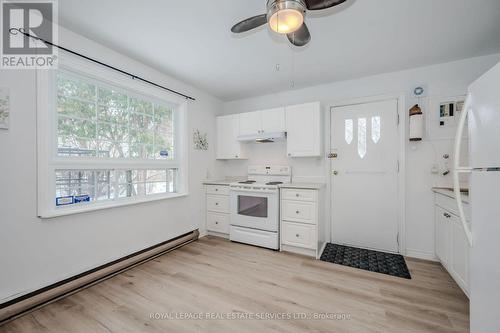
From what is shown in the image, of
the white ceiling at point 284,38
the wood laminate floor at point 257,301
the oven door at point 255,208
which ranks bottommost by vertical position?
the wood laminate floor at point 257,301

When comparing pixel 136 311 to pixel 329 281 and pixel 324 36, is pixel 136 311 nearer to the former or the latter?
pixel 329 281

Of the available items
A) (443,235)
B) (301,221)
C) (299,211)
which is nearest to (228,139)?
(299,211)

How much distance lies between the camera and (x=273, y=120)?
333cm

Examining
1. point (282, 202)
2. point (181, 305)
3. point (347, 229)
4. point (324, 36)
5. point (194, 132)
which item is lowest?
point (181, 305)

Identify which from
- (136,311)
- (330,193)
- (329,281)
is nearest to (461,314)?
(329,281)

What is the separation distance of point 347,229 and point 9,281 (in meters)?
3.62

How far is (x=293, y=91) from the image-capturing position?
3.51m

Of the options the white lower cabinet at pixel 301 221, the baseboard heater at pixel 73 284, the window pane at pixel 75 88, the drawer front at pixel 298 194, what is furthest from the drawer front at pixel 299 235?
the window pane at pixel 75 88

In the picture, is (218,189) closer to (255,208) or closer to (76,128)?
(255,208)

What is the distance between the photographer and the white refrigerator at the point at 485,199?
0.94 m

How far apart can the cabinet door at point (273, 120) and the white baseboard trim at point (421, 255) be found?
237cm

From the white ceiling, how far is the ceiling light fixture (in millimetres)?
425

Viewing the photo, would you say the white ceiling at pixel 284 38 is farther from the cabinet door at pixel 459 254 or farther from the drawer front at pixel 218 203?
the drawer front at pixel 218 203

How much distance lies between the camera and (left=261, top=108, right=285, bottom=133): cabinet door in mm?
3260
